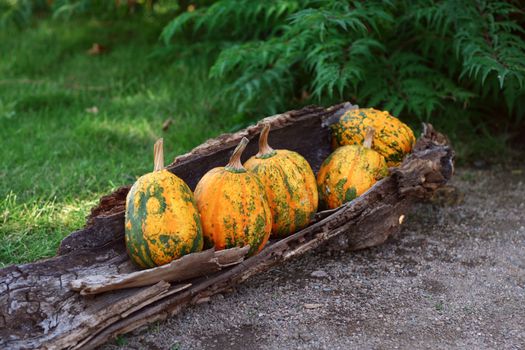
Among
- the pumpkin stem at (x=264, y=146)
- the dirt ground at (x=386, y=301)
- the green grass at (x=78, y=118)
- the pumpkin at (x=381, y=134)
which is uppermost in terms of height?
the pumpkin stem at (x=264, y=146)

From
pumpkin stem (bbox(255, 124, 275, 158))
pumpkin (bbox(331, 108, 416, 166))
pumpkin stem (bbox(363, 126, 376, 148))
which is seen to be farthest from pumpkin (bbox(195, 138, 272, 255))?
pumpkin (bbox(331, 108, 416, 166))

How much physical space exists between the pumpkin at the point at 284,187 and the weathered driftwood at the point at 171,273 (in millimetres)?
336

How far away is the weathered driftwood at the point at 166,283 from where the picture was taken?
2396 mm

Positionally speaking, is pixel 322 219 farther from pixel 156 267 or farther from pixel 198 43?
pixel 198 43

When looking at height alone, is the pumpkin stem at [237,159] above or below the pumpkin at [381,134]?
above

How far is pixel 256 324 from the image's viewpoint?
109 inches

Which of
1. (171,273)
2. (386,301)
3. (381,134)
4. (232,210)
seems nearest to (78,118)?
(381,134)

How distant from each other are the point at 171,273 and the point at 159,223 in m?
0.21

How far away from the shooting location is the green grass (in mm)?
3691

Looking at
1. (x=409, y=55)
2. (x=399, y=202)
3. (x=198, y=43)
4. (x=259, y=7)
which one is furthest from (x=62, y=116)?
(x=399, y=202)

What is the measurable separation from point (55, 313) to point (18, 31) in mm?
4847

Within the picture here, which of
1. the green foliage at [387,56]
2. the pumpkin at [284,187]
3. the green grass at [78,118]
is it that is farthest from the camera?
the green foliage at [387,56]

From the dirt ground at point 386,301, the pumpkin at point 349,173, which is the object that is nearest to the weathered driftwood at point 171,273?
the dirt ground at point 386,301

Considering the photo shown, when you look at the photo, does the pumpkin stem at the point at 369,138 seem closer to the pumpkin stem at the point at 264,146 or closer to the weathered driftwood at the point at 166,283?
the weathered driftwood at the point at 166,283
